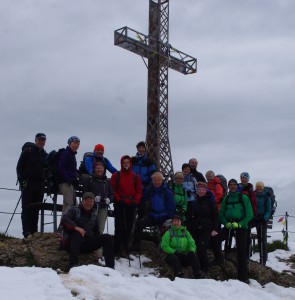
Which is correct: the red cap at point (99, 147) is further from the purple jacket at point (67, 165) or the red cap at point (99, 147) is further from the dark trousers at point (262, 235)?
the dark trousers at point (262, 235)

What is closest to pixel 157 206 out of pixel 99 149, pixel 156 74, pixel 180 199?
pixel 180 199

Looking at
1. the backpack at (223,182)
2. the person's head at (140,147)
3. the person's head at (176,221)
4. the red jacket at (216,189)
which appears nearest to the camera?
the person's head at (176,221)

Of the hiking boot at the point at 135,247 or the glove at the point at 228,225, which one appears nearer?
the hiking boot at the point at 135,247

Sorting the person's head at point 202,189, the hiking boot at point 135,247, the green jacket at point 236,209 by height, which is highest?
the person's head at point 202,189

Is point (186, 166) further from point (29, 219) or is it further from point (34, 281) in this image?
point (34, 281)

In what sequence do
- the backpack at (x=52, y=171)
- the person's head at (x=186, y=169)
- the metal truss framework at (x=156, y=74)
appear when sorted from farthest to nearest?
the metal truss framework at (x=156, y=74), the person's head at (x=186, y=169), the backpack at (x=52, y=171)

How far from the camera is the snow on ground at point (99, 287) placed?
797cm


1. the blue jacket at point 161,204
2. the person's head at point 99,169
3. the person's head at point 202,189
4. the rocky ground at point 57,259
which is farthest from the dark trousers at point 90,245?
the person's head at point 202,189

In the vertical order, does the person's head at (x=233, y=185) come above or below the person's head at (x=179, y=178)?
below

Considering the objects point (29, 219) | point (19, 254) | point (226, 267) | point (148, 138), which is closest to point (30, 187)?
point (29, 219)

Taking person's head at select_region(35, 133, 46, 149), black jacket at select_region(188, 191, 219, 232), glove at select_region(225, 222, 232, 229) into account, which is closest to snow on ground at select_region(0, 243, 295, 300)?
black jacket at select_region(188, 191, 219, 232)

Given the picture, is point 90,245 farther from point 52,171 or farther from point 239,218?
point 239,218

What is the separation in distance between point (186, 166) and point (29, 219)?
3295 millimetres

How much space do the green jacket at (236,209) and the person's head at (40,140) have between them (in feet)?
12.1
